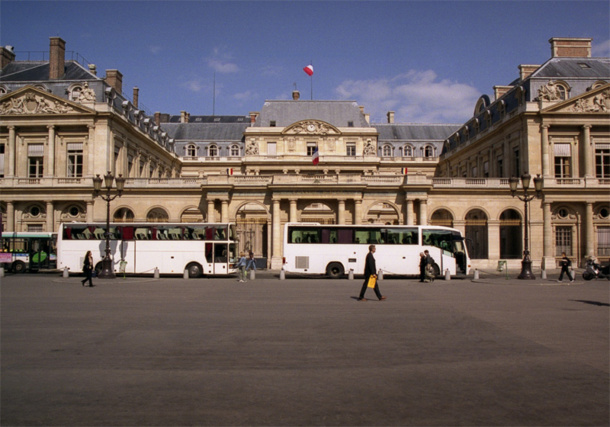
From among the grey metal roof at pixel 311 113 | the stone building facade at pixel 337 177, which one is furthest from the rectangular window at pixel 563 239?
the grey metal roof at pixel 311 113

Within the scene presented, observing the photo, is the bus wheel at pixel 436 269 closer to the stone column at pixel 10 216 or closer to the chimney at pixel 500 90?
the chimney at pixel 500 90

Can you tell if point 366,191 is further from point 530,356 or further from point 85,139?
point 530,356

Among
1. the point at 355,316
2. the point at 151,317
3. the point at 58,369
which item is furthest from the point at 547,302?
the point at 58,369

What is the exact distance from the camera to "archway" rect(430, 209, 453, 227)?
41.4m

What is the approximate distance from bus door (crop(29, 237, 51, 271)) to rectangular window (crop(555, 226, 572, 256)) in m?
40.7

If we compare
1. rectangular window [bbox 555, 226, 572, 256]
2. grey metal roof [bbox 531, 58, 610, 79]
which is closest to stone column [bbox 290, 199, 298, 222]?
rectangular window [bbox 555, 226, 572, 256]

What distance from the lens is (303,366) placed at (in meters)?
8.00

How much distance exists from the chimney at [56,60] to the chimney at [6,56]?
21.5 feet

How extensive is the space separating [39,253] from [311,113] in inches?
1542

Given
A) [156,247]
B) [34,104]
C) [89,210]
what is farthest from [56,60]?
[156,247]

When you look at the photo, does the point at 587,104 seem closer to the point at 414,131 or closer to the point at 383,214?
the point at 383,214

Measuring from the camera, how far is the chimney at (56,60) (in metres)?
→ 46.9

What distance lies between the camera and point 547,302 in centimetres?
1708

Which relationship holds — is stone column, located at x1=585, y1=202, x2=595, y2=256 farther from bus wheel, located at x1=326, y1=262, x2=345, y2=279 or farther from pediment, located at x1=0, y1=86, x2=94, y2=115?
pediment, located at x1=0, y1=86, x2=94, y2=115
